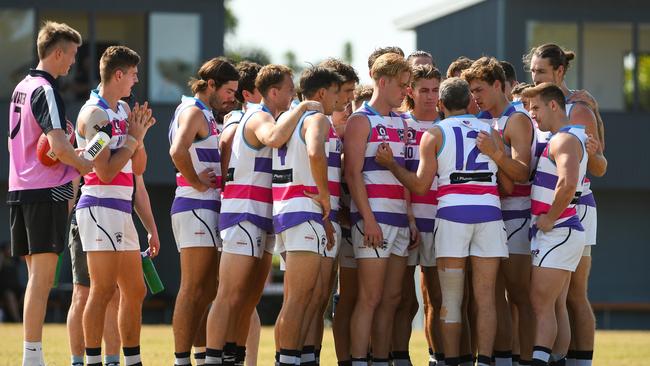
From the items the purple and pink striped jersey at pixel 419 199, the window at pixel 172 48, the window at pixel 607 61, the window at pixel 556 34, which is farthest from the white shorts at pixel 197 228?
the window at pixel 607 61

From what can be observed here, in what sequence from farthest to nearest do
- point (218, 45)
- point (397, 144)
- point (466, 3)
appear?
point (466, 3) → point (218, 45) → point (397, 144)

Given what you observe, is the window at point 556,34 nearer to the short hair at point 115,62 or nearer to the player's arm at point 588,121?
the player's arm at point 588,121

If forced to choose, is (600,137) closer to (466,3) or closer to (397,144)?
(397,144)

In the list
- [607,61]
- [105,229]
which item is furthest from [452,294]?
[607,61]

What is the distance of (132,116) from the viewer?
34.5 ft

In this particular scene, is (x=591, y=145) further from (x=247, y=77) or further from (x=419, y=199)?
(x=247, y=77)

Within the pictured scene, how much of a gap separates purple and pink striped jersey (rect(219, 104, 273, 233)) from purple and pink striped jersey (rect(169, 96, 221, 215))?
0.40 metres

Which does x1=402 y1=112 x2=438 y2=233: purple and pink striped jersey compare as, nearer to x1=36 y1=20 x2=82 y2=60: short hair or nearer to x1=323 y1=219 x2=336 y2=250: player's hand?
x1=323 y1=219 x2=336 y2=250: player's hand

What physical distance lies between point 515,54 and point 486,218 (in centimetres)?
2234

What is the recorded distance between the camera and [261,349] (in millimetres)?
16578

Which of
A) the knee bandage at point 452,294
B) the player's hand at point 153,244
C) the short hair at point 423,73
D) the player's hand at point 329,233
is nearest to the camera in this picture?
the player's hand at point 329,233

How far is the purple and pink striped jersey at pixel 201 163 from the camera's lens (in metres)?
10.9

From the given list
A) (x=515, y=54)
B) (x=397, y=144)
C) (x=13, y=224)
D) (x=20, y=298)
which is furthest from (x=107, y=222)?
(x=515, y=54)

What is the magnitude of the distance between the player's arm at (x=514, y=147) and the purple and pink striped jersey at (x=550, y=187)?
0.13 meters
